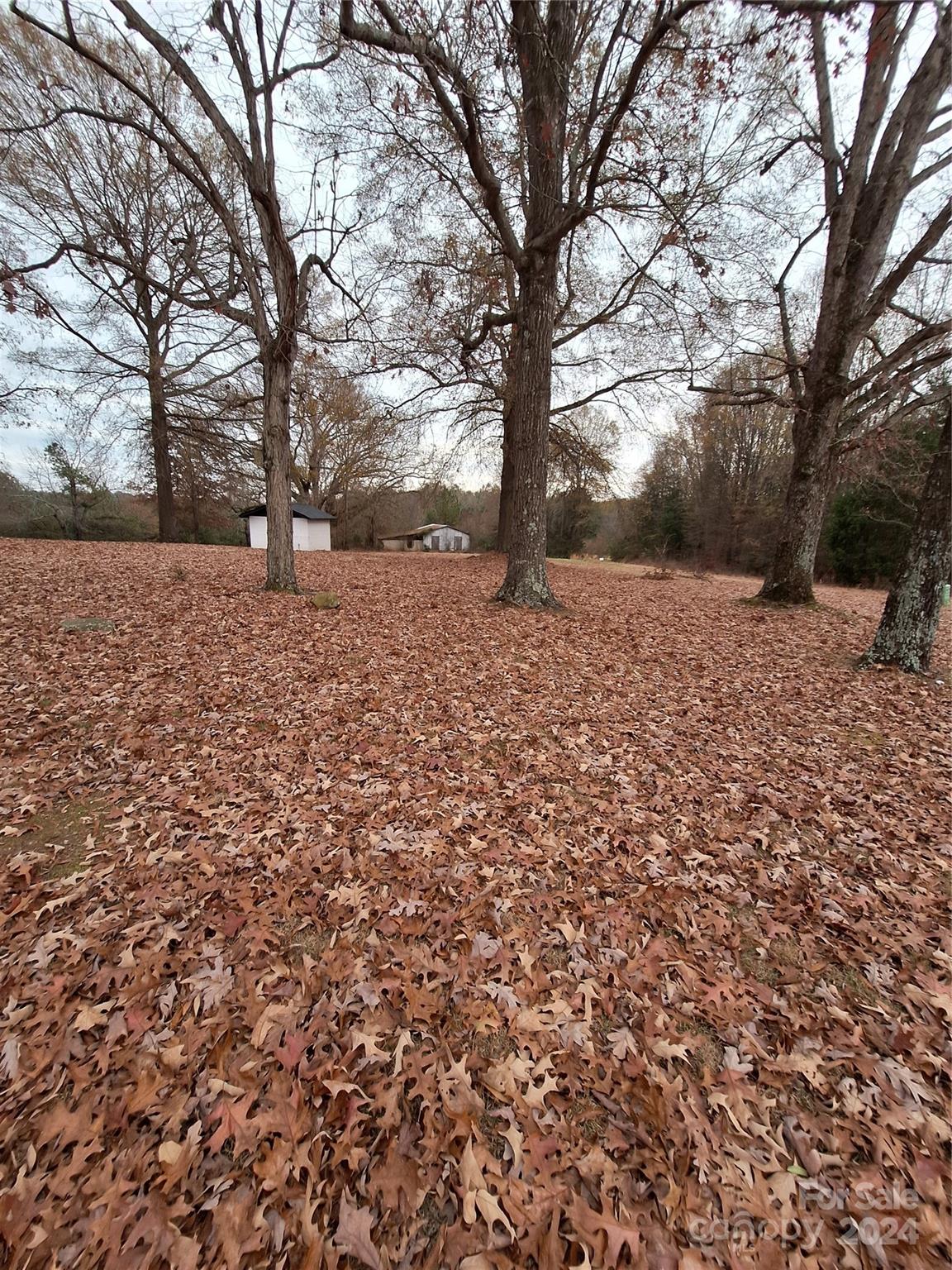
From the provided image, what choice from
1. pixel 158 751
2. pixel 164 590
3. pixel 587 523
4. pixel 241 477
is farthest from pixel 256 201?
pixel 587 523

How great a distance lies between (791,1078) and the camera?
6.05 feet

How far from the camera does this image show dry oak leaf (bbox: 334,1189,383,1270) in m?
1.36

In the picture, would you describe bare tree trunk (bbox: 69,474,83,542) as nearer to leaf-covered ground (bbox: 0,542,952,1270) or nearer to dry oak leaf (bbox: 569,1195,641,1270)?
leaf-covered ground (bbox: 0,542,952,1270)

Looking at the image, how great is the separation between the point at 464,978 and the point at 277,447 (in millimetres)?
8166

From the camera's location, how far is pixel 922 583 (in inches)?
215

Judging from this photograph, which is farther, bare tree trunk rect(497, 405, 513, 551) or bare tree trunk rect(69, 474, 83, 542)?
bare tree trunk rect(69, 474, 83, 542)

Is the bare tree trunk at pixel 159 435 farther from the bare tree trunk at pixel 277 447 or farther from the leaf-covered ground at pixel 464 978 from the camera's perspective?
the leaf-covered ground at pixel 464 978

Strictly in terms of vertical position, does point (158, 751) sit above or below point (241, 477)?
below

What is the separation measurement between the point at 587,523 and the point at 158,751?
109 ft

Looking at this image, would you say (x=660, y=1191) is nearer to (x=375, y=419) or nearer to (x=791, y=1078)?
(x=791, y=1078)

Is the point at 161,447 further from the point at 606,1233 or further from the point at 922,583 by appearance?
the point at 606,1233

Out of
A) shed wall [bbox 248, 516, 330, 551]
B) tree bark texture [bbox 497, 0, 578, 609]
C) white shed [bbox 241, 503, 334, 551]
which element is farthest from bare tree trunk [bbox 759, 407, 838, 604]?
white shed [bbox 241, 503, 334, 551]

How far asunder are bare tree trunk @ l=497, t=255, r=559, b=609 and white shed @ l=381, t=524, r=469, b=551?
34351mm

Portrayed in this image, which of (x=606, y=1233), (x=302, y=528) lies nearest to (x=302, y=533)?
(x=302, y=528)
